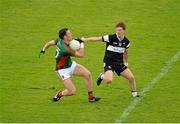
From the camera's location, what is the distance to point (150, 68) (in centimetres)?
2072

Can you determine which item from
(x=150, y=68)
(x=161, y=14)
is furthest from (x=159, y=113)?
(x=161, y=14)

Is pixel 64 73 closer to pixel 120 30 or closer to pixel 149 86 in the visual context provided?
pixel 120 30

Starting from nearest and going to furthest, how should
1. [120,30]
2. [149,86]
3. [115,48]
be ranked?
1. [120,30]
2. [115,48]
3. [149,86]

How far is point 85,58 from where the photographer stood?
21.8m

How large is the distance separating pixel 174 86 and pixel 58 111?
3.66m

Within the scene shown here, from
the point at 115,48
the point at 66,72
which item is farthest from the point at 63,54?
the point at 115,48

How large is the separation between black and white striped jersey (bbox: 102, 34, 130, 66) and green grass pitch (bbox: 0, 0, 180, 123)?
1.03 metres

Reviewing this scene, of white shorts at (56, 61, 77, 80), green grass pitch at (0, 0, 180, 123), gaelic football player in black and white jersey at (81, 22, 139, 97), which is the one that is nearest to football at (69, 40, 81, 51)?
white shorts at (56, 61, 77, 80)

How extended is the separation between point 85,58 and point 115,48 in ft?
12.9

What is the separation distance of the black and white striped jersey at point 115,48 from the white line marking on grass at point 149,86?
110 cm

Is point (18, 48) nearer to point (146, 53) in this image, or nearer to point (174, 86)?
point (146, 53)

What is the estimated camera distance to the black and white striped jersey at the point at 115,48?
1783cm

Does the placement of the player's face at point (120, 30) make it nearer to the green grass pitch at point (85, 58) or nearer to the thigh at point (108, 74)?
the thigh at point (108, 74)

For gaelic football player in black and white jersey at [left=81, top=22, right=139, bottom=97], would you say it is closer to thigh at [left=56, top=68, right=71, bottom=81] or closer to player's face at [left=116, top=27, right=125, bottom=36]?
player's face at [left=116, top=27, right=125, bottom=36]
